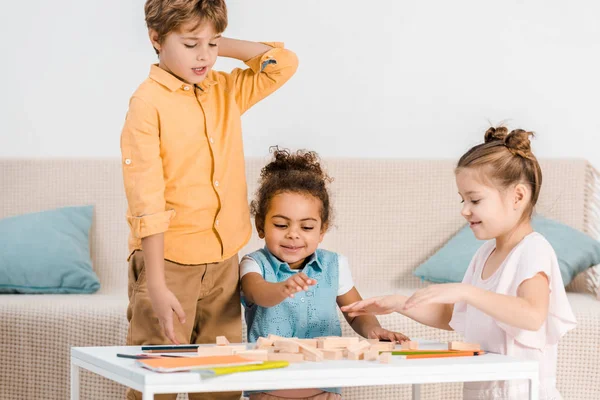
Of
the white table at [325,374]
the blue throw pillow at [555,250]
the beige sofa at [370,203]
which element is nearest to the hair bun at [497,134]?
the white table at [325,374]

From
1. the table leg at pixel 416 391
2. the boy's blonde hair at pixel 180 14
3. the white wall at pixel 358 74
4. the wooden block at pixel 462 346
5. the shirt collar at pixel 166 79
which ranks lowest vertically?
the table leg at pixel 416 391

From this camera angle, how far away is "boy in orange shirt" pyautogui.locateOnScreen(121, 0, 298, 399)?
1.59 meters

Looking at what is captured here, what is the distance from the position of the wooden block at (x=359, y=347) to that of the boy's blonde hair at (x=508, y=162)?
374 millimetres

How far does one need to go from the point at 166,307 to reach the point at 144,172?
9.0 inches

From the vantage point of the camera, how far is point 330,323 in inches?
69.2

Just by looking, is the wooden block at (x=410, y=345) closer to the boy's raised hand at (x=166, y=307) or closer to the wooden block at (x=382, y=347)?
the wooden block at (x=382, y=347)

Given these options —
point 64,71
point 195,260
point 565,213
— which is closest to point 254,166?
point 64,71

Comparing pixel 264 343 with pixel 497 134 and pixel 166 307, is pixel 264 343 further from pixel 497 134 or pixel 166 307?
pixel 497 134

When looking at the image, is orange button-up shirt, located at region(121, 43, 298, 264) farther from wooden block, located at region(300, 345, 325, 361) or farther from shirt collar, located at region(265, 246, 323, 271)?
wooden block, located at region(300, 345, 325, 361)

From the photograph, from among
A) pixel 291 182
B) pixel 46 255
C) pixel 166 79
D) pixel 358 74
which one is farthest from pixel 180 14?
pixel 358 74

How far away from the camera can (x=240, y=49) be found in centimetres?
177

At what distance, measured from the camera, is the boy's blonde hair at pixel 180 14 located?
159 centimetres

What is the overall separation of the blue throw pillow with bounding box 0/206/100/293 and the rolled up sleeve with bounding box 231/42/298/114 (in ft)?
3.26

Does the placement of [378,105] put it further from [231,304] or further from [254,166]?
[231,304]
